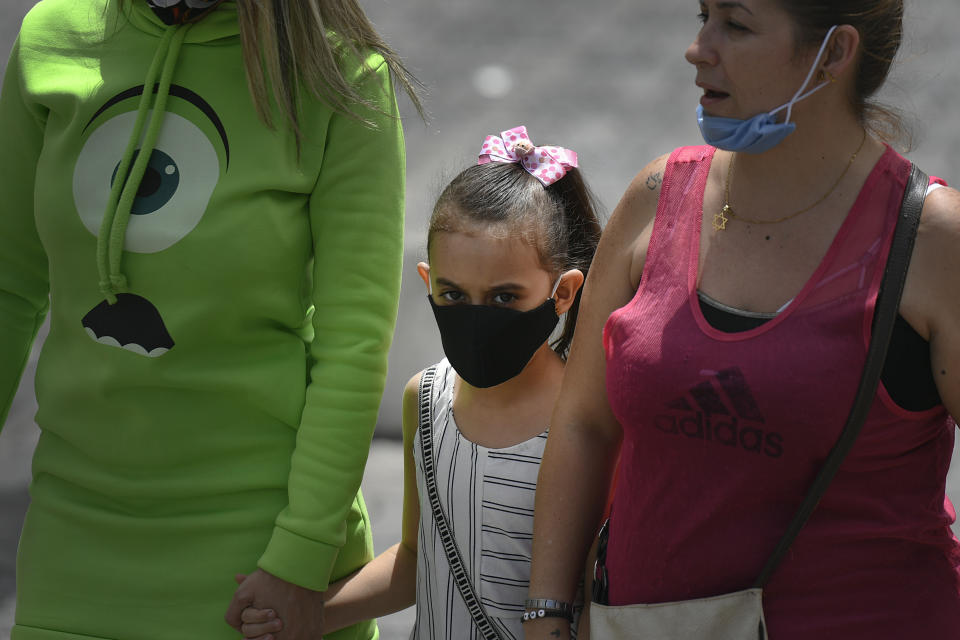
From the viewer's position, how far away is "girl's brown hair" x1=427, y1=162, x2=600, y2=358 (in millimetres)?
2152

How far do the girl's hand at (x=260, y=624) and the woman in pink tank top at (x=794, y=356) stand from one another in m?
0.58

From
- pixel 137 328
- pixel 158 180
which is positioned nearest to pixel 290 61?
pixel 158 180

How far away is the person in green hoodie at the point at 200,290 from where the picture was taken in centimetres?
181

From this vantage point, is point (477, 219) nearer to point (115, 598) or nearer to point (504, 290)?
point (504, 290)

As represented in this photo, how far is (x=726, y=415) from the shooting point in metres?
1.58

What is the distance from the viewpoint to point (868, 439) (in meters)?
1.53

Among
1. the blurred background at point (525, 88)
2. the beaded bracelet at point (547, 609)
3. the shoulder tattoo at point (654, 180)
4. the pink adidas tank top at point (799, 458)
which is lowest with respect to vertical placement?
the beaded bracelet at point (547, 609)

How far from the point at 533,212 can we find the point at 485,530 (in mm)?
634

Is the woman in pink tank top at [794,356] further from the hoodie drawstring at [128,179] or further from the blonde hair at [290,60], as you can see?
the hoodie drawstring at [128,179]

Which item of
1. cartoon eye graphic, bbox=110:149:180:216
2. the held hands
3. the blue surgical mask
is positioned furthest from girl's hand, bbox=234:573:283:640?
the blue surgical mask

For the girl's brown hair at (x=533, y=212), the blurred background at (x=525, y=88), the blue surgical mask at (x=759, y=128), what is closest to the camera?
the blue surgical mask at (x=759, y=128)

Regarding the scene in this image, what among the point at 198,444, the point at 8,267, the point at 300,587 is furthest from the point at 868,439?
the point at 8,267

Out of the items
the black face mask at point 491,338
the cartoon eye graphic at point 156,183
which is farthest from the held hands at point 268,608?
the cartoon eye graphic at point 156,183

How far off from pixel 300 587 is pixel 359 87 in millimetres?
850
